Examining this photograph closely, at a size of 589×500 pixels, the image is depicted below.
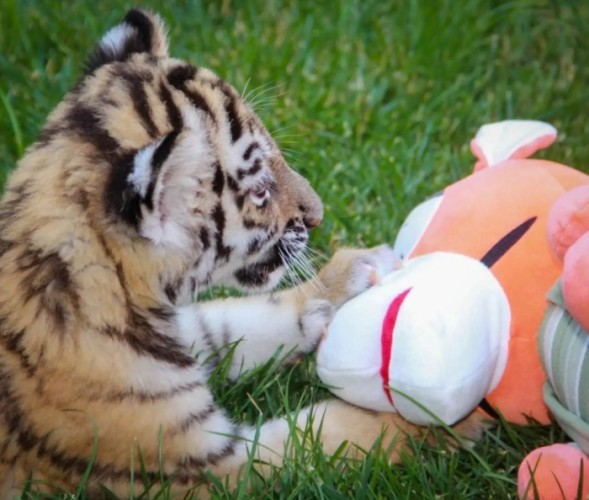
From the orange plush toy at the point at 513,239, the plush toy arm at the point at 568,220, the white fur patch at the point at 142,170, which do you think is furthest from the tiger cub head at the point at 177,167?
the plush toy arm at the point at 568,220

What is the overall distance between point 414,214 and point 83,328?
0.89m

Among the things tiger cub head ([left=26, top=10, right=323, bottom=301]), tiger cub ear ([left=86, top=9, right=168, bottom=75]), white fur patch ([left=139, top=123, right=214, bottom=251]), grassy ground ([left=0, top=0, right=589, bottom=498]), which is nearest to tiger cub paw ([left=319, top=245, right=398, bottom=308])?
tiger cub head ([left=26, top=10, right=323, bottom=301])

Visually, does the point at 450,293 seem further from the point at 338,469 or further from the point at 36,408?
the point at 36,408

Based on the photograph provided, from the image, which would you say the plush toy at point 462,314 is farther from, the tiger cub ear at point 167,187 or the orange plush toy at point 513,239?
the tiger cub ear at point 167,187

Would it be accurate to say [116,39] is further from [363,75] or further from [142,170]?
[363,75]

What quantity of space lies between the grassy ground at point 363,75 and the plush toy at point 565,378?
1078 millimetres

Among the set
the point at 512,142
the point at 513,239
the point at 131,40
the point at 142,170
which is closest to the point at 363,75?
the point at 512,142

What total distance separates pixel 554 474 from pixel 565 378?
20cm

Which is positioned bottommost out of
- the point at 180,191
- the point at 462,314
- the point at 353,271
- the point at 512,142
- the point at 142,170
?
the point at 353,271

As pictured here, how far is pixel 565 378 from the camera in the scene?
2070mm

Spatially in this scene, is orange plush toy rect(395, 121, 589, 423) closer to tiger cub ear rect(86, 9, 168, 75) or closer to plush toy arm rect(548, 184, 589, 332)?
plush toy arm rect(548, 184, 589, 332)

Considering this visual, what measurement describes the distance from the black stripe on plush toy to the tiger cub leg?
0.36 m

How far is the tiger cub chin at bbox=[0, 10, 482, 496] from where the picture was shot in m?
2.09

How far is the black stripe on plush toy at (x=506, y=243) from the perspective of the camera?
7.51 ft
